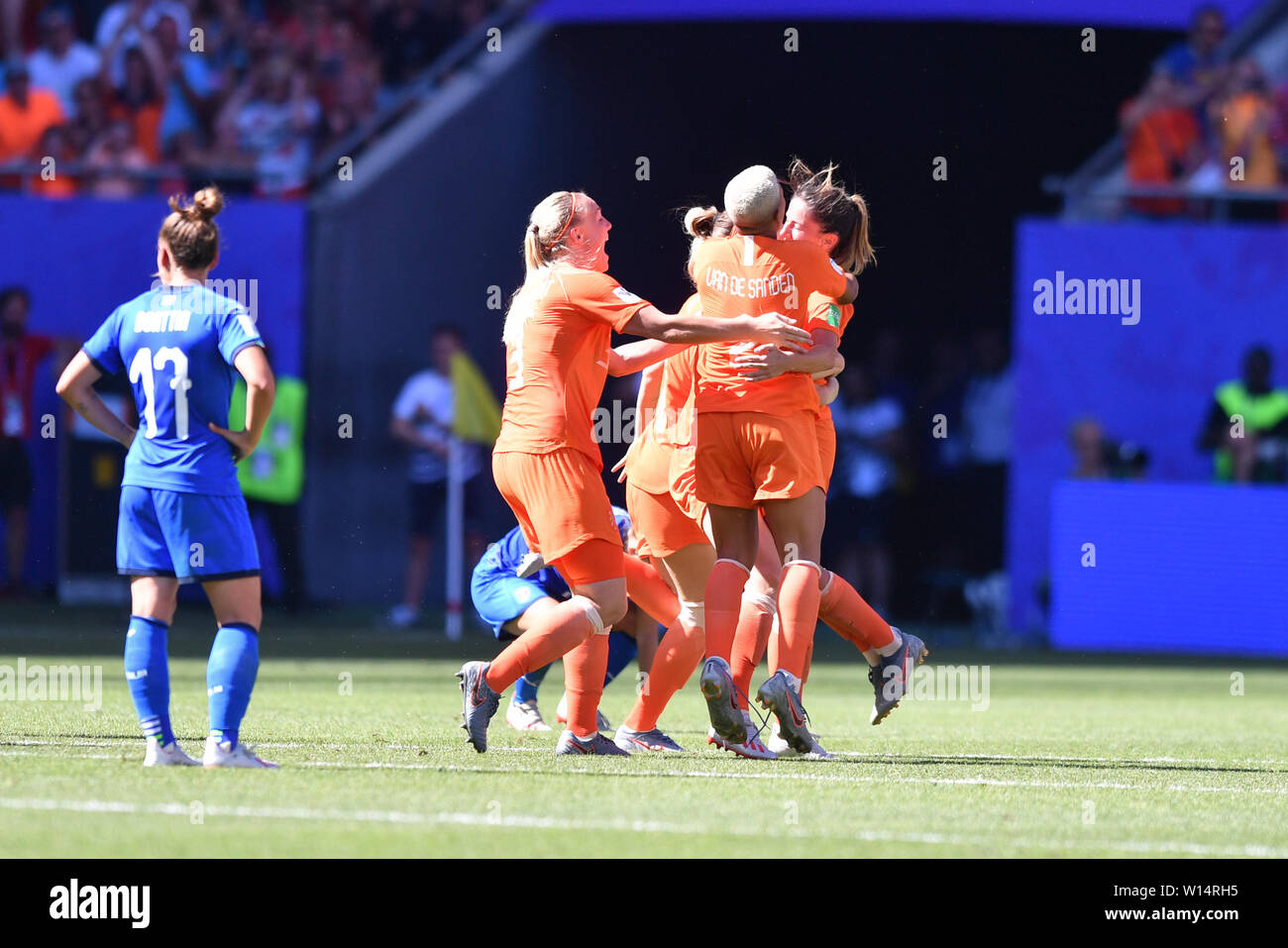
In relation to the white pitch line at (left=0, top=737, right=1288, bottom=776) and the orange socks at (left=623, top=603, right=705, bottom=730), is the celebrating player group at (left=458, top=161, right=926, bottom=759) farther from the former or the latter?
the white pitch line at (left=0, top=737, right=1288, bottom=776)

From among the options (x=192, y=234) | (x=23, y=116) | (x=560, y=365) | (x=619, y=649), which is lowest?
(x=619, y=649)

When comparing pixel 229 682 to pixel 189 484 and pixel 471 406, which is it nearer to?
pixel 189 484

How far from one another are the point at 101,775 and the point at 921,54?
1528 centimetres

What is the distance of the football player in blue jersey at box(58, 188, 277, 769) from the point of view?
7180 mm

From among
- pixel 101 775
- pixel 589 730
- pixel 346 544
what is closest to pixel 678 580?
pixel 589 730

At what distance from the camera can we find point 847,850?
573cm

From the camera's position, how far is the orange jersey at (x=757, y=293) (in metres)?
8.06

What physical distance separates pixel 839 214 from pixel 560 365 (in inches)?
60.2

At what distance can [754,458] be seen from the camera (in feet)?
26.7

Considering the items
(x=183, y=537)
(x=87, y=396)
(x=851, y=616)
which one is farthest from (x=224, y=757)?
(x=851, y=616)

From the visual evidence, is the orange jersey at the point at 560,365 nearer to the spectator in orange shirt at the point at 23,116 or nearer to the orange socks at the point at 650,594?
the orange socks at the point at 650,594
